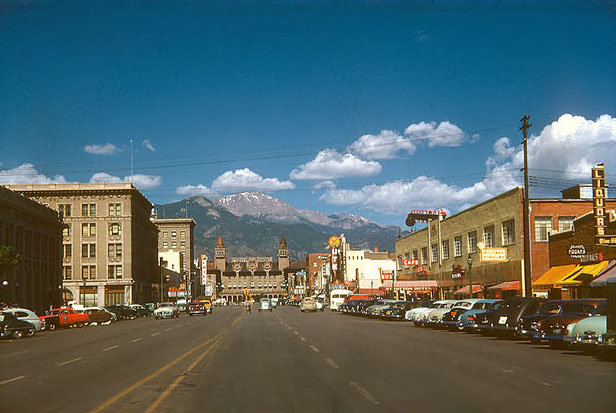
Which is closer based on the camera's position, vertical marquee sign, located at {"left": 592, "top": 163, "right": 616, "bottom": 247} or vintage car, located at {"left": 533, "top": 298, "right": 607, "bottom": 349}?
vintage car, located at {"left": 533, "top": 298, "right": 607, "bottom": 349}

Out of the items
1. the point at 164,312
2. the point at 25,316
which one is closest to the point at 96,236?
the point at 164,312

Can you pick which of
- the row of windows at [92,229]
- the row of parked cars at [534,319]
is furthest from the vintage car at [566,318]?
the row of windows at [92,229]

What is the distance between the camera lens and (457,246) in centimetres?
6619

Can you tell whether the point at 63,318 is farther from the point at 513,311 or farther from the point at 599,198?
the point at 599,198

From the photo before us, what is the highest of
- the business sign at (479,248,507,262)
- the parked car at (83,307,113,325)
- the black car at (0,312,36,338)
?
the business sign at (479,248,507,262)

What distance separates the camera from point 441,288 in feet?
237

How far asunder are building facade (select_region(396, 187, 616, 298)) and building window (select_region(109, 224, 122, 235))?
51675mm

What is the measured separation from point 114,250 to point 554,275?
257ft

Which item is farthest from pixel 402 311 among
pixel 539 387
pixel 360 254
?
pixel 360 254

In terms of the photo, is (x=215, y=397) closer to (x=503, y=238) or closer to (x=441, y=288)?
(x=503, y=238)

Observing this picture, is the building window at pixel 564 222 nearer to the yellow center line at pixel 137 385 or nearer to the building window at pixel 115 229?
the yellow center line at pixel 137 385

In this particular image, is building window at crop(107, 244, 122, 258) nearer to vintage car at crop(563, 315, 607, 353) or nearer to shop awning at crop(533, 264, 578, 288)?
shop awning at crop(533, 264, 578, 288)

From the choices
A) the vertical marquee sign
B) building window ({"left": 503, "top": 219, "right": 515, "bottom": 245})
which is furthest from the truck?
the vertical marquee sign

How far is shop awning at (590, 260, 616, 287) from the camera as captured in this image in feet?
112
